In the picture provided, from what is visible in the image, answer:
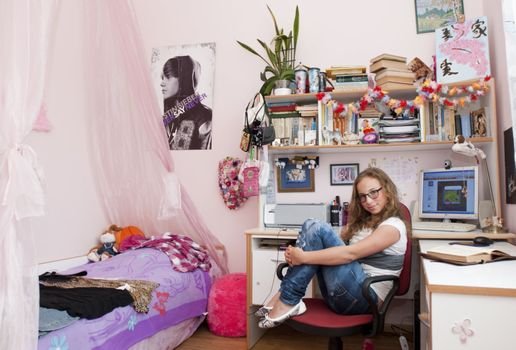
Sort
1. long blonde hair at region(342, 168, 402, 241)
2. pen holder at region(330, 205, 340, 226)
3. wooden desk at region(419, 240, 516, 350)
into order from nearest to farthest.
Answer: wooden desk at region(419, 240, 516, 350) < long blonde hair at region(342, 168, 402, 241) < pen holder at region(330, 205, 340, 226)

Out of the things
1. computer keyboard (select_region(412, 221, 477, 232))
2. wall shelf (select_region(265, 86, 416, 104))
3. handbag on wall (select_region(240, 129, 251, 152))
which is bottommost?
computer keyboard (select_region(412, 221, 477, 232))

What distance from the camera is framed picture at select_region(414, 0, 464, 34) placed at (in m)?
3.23

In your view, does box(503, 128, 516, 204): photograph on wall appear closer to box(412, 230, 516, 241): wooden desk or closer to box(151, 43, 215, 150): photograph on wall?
box(412, 230, 516, 241): wooden desk

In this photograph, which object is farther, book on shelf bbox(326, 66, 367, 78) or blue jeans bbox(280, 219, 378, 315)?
book on shelf bbox(326, 66, 367, 78)

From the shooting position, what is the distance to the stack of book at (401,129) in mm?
2996

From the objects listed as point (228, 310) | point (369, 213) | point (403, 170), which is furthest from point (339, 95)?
point (228, 310)

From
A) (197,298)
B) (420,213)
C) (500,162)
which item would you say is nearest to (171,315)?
(197,298)

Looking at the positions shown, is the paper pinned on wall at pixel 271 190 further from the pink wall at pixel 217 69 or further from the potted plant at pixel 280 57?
the potted plant at pixel 280 57

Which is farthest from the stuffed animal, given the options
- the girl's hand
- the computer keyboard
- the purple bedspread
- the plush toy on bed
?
the computer keyboard

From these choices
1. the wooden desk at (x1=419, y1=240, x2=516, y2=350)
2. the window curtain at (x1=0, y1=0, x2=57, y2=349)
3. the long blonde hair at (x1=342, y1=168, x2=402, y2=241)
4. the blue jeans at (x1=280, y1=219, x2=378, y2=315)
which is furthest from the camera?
the long blonde hair at (x1=342, y1=168, x2=402, y2=241)

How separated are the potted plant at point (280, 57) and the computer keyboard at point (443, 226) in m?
1.38

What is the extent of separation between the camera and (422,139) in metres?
2.96

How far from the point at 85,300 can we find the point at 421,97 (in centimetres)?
235

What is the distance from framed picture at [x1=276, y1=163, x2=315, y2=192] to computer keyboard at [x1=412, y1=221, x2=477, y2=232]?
887 millimetres
